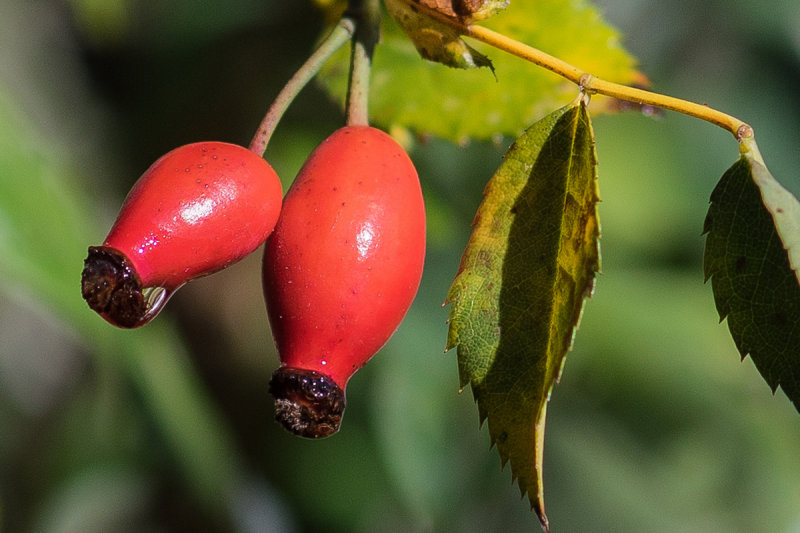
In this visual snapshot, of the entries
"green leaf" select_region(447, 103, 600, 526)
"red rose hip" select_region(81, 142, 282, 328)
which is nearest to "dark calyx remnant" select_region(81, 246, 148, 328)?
"red rose hip" select_region(81, 142, 282, 328)

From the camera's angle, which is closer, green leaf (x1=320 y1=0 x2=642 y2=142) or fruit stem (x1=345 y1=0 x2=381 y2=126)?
fruit stem (x1=345 y1=0 x2=381 y2=126)

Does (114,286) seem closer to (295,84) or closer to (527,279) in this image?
(295,84)

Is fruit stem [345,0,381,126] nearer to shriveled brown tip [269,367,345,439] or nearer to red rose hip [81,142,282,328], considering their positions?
red rose hip [81,142,282,328]

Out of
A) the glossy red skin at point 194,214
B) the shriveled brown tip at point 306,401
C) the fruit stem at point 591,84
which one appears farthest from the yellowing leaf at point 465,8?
the shriveled brown tip at point 306,401

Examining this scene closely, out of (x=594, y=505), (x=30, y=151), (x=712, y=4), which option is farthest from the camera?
(x=712, y=4)

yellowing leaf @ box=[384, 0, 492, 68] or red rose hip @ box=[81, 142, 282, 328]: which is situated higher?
yellowing leaf @ box=[384, 0, 492, 68]

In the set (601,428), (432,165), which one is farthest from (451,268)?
(601,428)

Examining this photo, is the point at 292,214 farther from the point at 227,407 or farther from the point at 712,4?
the point at 712,4
